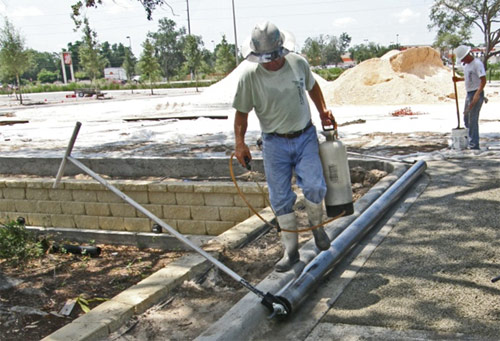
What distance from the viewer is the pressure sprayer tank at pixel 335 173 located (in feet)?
13.4

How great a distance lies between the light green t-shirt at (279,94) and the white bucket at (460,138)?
6.26 m

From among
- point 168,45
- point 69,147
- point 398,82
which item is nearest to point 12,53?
point 398,82

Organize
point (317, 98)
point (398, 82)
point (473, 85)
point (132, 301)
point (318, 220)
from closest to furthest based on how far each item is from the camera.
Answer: point (132, 301) < point (318, 220) < point (317, 98) < point (473, 85) < point (398, 82)

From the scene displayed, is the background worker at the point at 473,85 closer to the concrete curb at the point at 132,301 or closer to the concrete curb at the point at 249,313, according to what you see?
the concrete curb at the point at 249,313

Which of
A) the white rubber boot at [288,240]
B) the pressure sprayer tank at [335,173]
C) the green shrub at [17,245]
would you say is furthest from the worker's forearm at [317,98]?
the green shrub at [17,245]

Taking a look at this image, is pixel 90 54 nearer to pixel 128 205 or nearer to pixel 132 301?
pixel 128 205

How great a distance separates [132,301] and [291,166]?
1.63 meters

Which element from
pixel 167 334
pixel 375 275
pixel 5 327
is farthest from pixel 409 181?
pixel 5 327

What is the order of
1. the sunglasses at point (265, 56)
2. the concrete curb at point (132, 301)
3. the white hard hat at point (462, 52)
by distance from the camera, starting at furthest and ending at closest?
1. the white hard hat at point (462, 52)
2. the sunglasses at point (265, 56)
3. the concrete curb at point (132, 301)

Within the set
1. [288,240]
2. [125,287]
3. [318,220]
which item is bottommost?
[125,287]

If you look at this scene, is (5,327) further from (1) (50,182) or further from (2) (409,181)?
(1) (50,182)

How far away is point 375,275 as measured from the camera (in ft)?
13.5

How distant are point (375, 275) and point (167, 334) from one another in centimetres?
167

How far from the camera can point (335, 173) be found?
4105 mm
